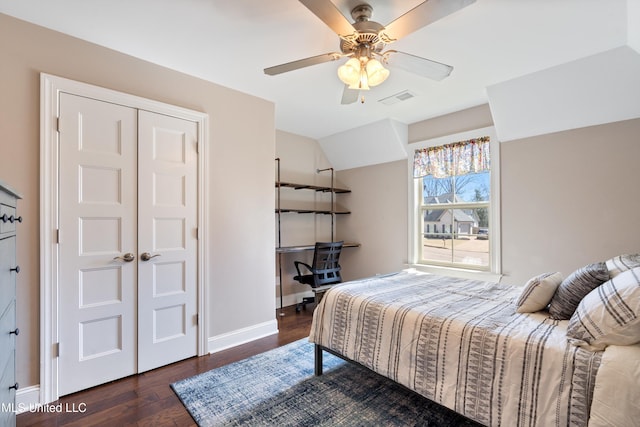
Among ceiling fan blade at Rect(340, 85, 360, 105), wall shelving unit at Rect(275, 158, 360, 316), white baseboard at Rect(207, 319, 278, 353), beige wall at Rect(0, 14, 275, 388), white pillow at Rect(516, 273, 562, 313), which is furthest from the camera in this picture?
wall shelving unit at Rect(275, 158, 360, 316)

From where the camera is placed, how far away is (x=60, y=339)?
6.63 feet

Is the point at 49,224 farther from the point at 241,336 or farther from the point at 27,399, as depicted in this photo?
the point at 241,336

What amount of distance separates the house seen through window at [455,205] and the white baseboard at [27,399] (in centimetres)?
395

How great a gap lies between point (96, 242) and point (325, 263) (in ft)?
8.01

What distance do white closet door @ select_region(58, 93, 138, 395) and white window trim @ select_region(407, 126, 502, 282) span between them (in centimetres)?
327

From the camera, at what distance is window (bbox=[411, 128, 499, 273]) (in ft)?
11.1

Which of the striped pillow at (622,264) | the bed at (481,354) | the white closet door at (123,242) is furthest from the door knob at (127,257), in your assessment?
the striped pillow at (622,264)

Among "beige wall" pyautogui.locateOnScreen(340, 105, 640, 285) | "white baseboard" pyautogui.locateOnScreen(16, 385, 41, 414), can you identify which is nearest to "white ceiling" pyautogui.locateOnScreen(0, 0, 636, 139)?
"beige wall" pyautogui.locateOnScreen(340, 105, 640, 285)

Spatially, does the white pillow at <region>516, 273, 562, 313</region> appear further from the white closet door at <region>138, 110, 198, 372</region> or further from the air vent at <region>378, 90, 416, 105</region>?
the white closet door at <region>138, 110, 198, 372</region>

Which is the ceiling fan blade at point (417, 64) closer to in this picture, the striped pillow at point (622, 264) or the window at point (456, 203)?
the striped pillow at point (622, 264)

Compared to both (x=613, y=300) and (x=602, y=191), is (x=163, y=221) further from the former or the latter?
(x=602, y=191)

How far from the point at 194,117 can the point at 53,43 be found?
1.00 metres

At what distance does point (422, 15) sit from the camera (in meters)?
1.51

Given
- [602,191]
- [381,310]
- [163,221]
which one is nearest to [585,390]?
[381,310]
